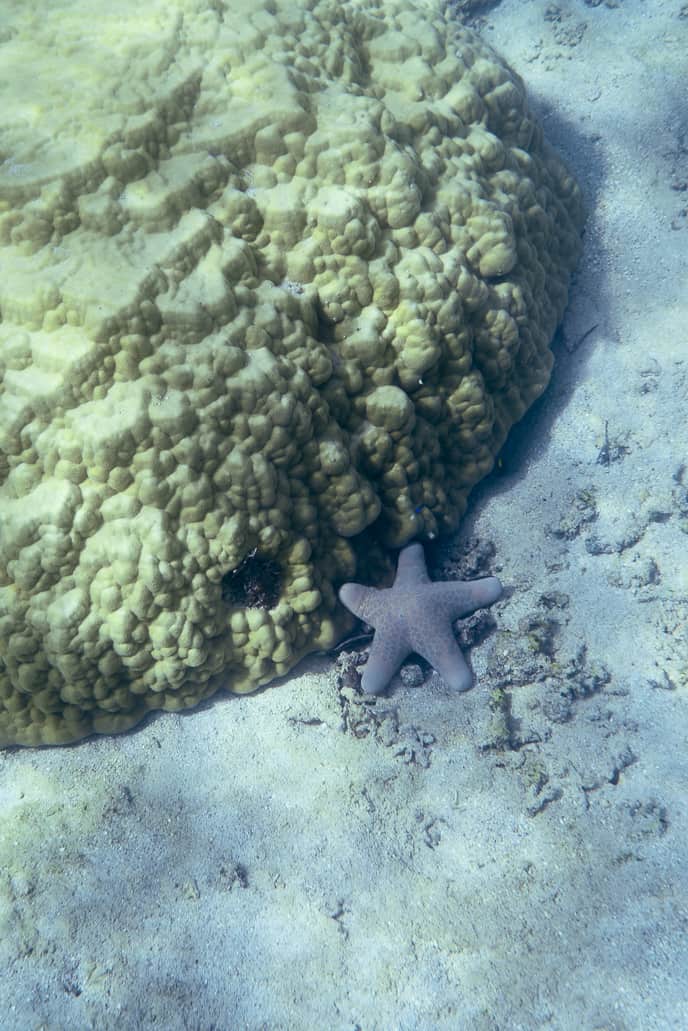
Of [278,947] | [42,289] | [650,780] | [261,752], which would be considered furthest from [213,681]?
[650,780]

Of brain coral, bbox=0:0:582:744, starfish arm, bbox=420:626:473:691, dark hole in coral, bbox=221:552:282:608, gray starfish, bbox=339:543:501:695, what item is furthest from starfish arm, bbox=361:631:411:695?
dark hole in coral, bbox=221:552:282:608

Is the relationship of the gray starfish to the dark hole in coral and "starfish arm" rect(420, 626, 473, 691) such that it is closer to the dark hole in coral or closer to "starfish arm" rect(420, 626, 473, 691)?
"starfish arm" rect(420, 626, 473, 691)

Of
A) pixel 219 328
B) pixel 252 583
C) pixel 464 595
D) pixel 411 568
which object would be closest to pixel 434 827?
pixel 464 595

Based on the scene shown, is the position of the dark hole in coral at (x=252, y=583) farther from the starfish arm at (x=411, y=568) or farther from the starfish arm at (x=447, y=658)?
the starfish arm at (x=447, y=658)

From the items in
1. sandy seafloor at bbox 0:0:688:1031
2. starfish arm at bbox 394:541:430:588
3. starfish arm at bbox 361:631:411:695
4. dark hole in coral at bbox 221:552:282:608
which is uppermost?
dark hole in coral at bbox 221:552:282:608

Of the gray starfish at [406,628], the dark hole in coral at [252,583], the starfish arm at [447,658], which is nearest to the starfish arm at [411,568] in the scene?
the gray starfish at [406,628]
